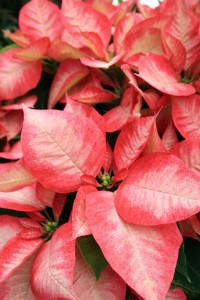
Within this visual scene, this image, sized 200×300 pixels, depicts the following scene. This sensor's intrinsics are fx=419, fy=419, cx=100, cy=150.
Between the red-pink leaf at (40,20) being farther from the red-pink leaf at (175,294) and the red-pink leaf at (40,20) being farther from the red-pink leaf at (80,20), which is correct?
the red-pink leaf at (175,294)

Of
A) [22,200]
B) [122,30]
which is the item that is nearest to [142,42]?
[122,30]

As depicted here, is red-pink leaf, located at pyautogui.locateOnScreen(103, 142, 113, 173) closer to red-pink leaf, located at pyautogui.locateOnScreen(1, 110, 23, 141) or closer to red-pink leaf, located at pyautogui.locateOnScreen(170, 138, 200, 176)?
red-pink leaf, located at pyautogui.locateOnScreen(170, 138, 200, 176)

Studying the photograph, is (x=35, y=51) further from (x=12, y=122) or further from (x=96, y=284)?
(x=96, y=284)

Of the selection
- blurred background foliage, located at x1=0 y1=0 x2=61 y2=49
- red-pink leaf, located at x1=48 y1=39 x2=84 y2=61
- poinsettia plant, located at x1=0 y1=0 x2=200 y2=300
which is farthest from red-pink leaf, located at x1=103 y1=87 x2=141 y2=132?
blurred background foliage, located at x1=0 y1=0 x2=61 y2=49

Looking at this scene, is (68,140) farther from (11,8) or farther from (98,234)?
(11,8)

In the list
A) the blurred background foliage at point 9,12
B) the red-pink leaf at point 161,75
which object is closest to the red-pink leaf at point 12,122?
the red-pink leaf at point 161,75

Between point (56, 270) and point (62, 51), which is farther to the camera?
point (62, 51)
